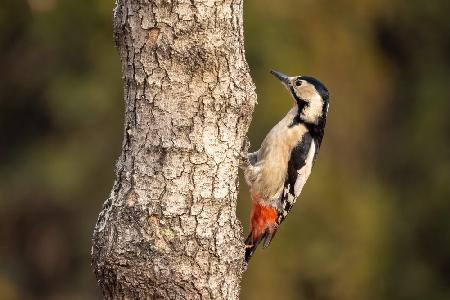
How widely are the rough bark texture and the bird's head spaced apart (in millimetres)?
1576

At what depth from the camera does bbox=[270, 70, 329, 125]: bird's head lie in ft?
17.9

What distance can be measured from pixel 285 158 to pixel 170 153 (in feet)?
5.71

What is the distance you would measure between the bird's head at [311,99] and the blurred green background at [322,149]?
3.69 meters

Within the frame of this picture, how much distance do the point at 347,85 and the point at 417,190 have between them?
1.87 metres

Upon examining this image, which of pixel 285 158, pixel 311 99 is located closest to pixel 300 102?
pixel 311 99

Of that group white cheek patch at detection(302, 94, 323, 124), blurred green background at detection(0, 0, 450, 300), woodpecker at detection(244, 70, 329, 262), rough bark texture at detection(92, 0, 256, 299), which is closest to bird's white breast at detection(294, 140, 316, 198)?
woodpecker at detection(244, 70, 329, 262)

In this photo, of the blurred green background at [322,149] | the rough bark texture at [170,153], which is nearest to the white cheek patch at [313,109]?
the rough bark texture at [170,153]

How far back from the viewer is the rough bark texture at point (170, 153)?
3830 mm

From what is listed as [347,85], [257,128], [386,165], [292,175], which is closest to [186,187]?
[292,175]

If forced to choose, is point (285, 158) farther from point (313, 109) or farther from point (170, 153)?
point (170, 153)

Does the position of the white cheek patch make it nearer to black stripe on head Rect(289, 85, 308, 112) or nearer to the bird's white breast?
black stripe on head Rect(289, 85, 308, 112)

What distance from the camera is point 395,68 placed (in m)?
11.4

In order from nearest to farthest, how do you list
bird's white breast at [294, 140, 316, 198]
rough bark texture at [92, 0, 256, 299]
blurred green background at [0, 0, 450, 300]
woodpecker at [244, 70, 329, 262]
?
rough bark texture at [92, 0, 256, 299] → woodpecker at [244, 70, 329, 262] → bird's white breast at [294, 140, 316, 198] → blurred green background at [0, 0, 450, 300]

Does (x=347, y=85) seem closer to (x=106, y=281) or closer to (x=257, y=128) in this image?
(x=257, y=128)
